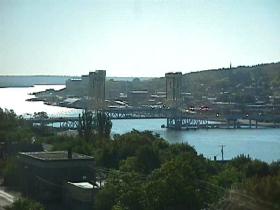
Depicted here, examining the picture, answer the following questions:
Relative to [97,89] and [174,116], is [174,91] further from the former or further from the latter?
[174,116]

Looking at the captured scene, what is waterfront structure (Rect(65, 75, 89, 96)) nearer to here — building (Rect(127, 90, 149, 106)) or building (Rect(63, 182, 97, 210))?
building (Rect(127, 90, 149, 106))

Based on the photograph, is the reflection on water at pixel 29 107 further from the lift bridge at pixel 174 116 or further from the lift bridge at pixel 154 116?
the lift bridge at pixel 154 116

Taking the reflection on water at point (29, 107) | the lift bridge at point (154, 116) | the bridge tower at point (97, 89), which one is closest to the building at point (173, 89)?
the lift bridge at point (154, 116)

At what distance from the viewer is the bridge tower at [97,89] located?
82.3ft

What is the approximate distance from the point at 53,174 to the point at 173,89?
2134 cm

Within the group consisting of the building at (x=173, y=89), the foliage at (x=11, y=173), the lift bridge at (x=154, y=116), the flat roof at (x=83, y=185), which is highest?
the building at (x=173, y=89)

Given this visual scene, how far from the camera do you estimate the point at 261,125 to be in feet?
72.8

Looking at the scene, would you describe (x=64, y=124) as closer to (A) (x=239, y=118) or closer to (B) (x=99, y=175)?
(A) (x=239, y=118)

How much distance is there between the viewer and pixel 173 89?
27.1 meters

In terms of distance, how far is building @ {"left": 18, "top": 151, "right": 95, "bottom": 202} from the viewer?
5840 millimetres

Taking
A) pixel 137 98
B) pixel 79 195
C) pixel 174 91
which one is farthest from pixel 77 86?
pixel 79 195

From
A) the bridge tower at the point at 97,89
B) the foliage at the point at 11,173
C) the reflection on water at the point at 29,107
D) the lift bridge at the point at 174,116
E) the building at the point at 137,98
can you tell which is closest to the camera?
the foliage at the point at 11,173

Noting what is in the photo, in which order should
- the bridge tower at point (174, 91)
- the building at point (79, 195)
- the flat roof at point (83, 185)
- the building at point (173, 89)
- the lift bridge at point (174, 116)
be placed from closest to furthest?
the building at point (79, 195), the flat roof at point (83, 185), the lift bridge at point (174, 116), the bridge tower at point (174, 91), the building at point (173, 89)

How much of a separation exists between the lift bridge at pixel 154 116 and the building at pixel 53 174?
1328 cm
